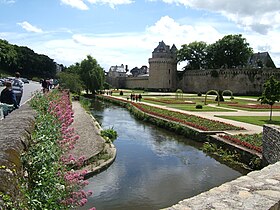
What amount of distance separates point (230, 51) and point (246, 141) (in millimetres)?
57589

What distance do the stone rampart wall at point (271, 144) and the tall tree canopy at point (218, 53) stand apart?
58471 mm

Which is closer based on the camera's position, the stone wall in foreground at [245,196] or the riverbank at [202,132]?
the stone wall in foreground at [245,196]

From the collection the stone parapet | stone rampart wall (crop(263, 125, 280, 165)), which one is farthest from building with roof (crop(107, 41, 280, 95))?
the stone parapet

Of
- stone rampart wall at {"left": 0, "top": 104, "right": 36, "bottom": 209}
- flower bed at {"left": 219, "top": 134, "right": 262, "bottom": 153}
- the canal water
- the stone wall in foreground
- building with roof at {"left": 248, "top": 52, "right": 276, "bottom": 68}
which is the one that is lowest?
the canal water

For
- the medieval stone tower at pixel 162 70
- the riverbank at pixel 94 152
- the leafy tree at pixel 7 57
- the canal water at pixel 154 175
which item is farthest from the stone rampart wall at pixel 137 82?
the riverbank at pixel 94 152

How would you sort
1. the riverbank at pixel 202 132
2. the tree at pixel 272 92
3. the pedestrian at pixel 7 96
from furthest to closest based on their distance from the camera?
the tree at pixel 272 92
the riverbank at pixel 202 132
the pedestrian at pixel 7 96

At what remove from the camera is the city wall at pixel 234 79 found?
62.5 metres

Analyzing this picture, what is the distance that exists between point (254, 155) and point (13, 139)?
9.94 metres

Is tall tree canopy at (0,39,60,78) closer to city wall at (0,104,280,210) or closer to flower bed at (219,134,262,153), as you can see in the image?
flower bed at (219,134,262,153)

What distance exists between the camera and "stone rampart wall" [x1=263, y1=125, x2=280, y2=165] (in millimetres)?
10594

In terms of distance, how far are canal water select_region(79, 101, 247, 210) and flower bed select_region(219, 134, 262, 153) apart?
4.18 ft

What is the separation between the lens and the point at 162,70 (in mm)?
74438

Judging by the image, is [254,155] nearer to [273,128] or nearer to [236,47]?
[273,128]

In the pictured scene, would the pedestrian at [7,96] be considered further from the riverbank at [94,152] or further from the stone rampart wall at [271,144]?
the stone rampart wall at [271,144]
